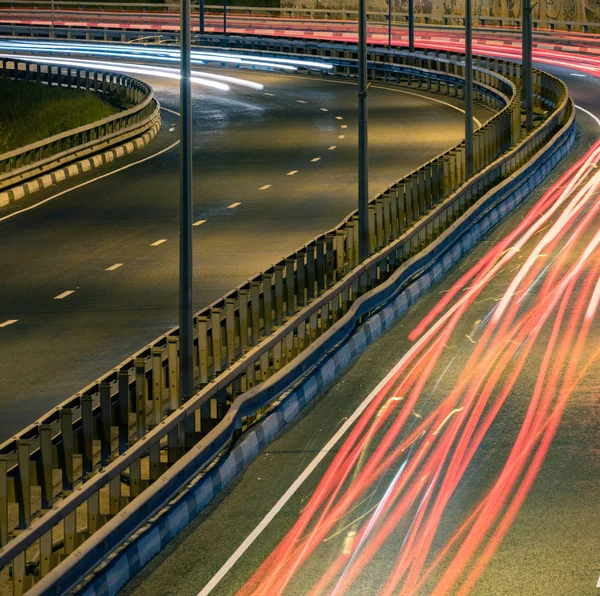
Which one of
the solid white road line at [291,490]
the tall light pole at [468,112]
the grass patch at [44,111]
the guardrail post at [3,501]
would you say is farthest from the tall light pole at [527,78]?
the guardrail post at [3,501]

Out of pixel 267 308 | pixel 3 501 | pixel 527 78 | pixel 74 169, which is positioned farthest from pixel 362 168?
pixel 527 78

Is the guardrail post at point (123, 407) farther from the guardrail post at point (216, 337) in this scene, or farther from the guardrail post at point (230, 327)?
the guardrail post at point (230, 327)

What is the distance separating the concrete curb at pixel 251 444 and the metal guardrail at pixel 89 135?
16422 mm

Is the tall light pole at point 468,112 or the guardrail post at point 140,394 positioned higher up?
the tall light pole at point 468,112

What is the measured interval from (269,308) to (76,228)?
1685 cm

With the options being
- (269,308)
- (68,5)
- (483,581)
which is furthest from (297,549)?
(68,5)

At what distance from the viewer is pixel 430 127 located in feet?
192

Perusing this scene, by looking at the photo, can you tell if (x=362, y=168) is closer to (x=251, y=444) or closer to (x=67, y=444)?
(x=251, y=444)

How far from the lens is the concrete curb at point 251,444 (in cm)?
1558

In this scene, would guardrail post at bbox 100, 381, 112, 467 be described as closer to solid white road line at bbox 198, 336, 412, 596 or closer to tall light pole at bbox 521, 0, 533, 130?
solid white road line at bbox 198, 336, 412, 596

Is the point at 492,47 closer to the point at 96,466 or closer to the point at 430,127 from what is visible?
the point at 430,127

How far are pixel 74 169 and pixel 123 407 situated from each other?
32.8 m

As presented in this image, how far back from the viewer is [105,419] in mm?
17406

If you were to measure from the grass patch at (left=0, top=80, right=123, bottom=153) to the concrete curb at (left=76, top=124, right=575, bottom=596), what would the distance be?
35.9 m
